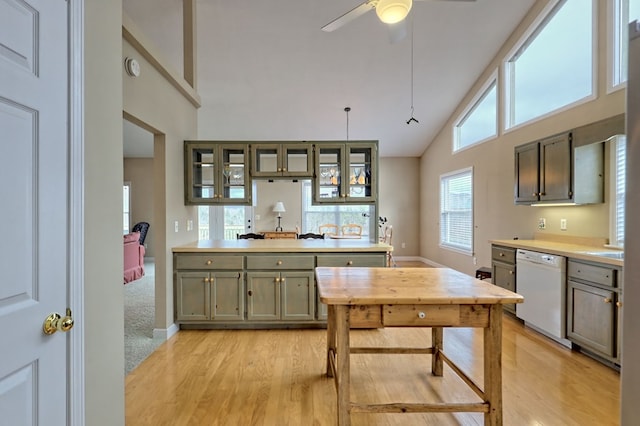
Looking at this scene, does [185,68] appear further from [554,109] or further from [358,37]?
[554,109]

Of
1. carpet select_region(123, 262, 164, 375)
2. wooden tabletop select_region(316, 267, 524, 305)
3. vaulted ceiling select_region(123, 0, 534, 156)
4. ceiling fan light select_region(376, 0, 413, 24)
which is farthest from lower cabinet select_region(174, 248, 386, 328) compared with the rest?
vaulted ceiling select_region(123, 0, 534, 156)

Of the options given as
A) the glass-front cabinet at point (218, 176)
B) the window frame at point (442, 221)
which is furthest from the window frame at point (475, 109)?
the glass-front cabinet at point (218, 176)

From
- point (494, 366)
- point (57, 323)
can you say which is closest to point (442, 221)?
point (494, 366)

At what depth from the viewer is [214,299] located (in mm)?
3166

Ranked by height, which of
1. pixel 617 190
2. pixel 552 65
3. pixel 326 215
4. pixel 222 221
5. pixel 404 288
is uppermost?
pixel 552 65

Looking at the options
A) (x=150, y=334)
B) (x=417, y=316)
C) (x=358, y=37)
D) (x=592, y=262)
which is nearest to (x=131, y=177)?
(x=150, y=334)

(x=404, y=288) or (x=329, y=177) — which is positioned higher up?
(x=329, y=177)

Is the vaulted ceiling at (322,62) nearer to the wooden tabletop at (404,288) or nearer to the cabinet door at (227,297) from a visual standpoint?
the wooden tabletop at (404,288)

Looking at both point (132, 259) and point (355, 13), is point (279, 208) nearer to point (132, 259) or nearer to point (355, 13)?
point (132, 259)

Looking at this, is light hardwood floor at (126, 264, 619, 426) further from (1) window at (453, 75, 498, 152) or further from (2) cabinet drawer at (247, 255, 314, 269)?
(1) window at (453, 75, 498, 152)

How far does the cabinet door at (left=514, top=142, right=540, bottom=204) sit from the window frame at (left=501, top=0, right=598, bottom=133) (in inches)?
19.8

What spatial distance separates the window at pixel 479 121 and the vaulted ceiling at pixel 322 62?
341 millimetres

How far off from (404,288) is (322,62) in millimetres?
4104

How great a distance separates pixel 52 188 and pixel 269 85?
4.61m
